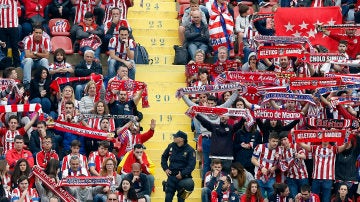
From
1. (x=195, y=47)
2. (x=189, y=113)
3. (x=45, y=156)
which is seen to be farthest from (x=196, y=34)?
(x=45, y=156)

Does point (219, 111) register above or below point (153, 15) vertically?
below

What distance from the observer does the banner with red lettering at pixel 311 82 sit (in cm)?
4153

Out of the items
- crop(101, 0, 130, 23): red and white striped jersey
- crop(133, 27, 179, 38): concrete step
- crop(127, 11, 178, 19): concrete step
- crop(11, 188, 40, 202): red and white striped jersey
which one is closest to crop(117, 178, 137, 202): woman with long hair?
crop(11, 188, 40, 202): red and white striped jersey

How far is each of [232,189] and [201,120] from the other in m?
2.02

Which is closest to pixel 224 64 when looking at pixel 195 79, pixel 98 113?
pixel 195 79

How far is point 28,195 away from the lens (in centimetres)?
3847

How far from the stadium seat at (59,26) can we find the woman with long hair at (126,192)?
6.17m

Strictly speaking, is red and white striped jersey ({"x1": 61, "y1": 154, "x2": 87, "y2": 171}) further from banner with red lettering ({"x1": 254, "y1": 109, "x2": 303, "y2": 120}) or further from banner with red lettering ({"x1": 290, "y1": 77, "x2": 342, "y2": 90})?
banner with red lettering ({"x1": 290, "y1": 77, "x2": 342, "y2": 90})

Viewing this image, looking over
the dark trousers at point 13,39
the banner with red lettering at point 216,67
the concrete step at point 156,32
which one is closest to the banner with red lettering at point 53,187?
the dark trousers at point 13,39

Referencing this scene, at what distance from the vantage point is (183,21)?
44.6m

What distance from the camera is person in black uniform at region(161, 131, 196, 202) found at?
3956 centimetres

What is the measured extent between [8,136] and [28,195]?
2.37m

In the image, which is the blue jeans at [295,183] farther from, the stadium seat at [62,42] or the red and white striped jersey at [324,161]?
the stadium seat at [62,42]

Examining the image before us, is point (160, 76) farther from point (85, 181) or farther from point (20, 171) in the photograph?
point (20, 171)
